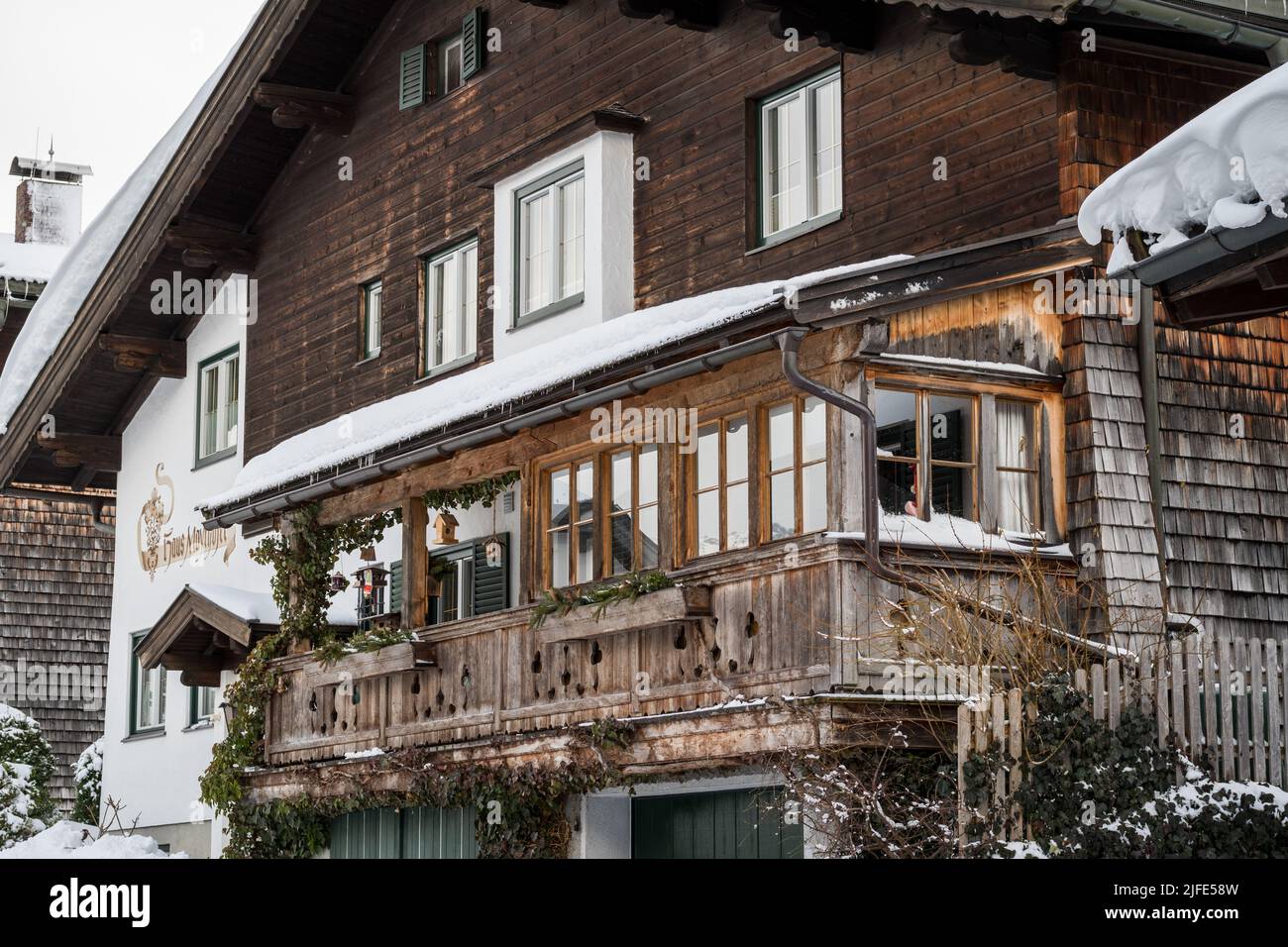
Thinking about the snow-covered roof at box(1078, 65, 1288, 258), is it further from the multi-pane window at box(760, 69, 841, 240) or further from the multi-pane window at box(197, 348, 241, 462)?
the multi-pane window at box(197, 348, 241, 462)

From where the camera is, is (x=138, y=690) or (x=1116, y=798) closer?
(x=1116, y=798)

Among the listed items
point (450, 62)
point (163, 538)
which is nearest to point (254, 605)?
point (163, 538)

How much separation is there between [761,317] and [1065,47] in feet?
10.6

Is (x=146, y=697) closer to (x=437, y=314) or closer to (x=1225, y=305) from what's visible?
(x=437, y=314)

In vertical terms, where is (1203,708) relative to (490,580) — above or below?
below

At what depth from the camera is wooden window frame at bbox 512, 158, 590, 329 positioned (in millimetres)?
18344

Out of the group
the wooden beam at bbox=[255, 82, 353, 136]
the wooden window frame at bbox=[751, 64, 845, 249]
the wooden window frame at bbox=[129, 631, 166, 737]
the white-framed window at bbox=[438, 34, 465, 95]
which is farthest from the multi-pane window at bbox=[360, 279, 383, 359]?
the wooden window frame at bbox=[751, 64, 845, 249]

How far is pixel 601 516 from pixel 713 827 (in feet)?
8.81

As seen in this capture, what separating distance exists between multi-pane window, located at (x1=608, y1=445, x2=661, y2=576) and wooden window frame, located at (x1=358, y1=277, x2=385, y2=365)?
680cm

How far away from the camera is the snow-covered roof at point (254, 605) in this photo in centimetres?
1997

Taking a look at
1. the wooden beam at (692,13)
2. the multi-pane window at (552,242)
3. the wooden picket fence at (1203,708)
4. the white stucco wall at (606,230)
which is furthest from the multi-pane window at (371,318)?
the wooden picket fence at (1203,708)

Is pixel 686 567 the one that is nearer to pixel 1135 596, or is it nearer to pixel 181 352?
pixel 1135 596

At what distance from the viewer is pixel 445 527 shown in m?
17.6
